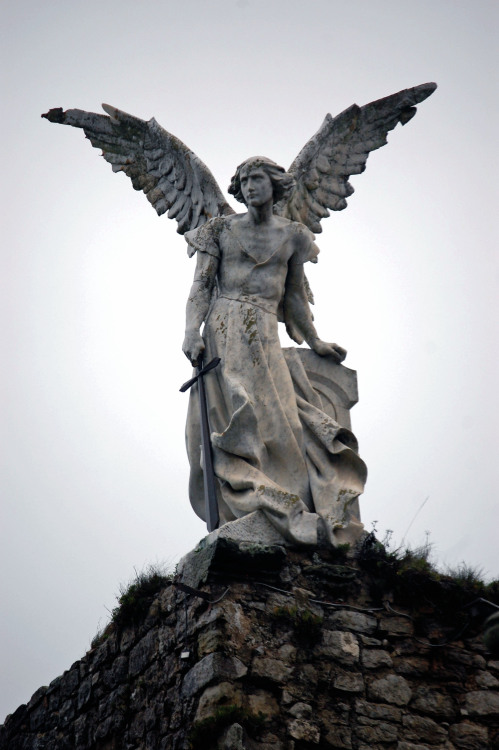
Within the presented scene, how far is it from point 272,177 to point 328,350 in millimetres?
1318

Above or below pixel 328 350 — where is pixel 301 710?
below

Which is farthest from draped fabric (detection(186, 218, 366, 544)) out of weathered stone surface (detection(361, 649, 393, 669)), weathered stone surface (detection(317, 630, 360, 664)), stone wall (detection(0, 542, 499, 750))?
weathered stone surface (detection(361, 649, 393, 669))

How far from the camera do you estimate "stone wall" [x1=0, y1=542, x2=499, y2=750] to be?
6008 millimetres

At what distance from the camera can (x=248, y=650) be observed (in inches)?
244

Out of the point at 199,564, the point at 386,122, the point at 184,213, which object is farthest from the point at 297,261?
the point at 199,564

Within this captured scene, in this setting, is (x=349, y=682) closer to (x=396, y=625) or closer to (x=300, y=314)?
(x=396, y=625)

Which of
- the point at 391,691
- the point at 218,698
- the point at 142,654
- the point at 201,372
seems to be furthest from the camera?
Answer: the point at 201,372

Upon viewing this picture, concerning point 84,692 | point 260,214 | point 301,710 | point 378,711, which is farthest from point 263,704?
point 260,214

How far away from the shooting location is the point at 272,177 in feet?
25.8

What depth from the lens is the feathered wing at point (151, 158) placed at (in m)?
8.84

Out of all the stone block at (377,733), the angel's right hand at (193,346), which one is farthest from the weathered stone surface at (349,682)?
the angel's right hand at (193,346)

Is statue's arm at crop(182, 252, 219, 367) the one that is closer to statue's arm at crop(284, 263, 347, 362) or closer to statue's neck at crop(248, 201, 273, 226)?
statue's neck at crop(248, 201, 273, 226)

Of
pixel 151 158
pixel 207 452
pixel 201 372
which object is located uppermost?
pixel 151 158

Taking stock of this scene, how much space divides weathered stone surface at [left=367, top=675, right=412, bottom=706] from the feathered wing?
13.1 ft
